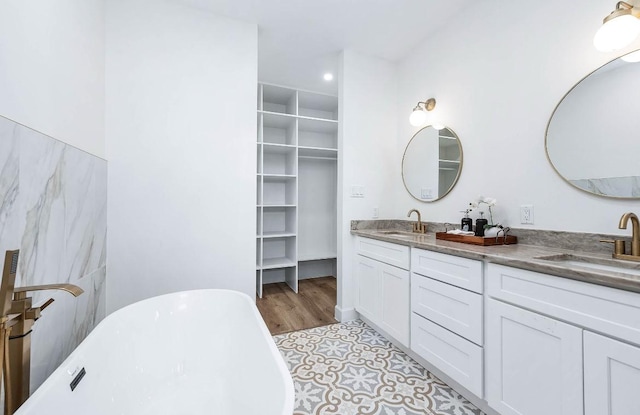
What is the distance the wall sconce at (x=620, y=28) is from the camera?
116cm

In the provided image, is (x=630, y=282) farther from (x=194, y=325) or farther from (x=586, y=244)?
(x=194, y=325)

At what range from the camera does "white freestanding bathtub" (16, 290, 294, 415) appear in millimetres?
875

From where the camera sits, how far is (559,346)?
103 cm

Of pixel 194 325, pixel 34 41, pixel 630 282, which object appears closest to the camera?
pixel 630 282

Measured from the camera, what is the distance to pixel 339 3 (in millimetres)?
1957

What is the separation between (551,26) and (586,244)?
128 centimetres

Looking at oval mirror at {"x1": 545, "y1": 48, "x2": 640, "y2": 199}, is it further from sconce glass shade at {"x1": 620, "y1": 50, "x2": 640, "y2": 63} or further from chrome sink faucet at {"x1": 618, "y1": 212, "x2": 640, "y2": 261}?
chrome sink faucet at {"x1": 618, "y1": 212, "x2": 640, "y2": 261}

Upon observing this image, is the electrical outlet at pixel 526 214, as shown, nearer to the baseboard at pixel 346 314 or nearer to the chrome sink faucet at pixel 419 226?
the chrome sink faucet at pixel 419 226

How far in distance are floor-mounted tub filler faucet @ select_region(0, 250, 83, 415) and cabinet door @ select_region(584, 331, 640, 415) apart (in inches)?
68.2

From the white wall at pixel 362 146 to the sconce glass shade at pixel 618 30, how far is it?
161cm

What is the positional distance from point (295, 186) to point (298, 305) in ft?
4.57

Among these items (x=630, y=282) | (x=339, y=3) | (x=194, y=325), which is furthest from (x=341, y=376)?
(x=339, y=3)

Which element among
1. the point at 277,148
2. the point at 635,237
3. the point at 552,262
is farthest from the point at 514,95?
the point at 277,148

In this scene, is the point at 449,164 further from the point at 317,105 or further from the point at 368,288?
the point at 317,105
